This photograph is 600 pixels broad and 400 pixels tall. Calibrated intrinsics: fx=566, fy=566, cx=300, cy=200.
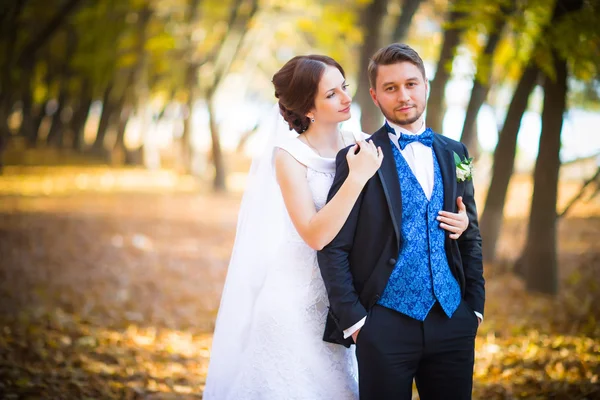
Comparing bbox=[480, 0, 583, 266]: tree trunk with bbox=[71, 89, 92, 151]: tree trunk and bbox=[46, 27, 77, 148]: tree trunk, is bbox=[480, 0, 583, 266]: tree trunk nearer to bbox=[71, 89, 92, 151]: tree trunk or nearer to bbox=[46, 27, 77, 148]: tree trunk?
bbox=[46, 27, 77, 148]: tree trunk

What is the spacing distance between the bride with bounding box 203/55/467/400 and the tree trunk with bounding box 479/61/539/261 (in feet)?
17.3

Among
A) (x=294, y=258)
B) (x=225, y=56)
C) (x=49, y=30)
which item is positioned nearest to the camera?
(x=294, y=258)

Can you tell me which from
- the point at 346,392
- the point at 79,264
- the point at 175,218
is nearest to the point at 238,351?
the point at 346,392

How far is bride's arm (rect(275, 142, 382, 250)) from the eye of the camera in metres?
2.73

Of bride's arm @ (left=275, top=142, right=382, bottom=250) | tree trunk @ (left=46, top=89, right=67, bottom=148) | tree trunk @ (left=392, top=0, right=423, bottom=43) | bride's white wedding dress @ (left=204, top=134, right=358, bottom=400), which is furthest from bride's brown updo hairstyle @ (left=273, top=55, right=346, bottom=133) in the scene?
tree trunk @ (left=46, top=89, right=67, bottom=148)

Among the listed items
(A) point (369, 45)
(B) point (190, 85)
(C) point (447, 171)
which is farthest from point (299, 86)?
(B) point (190, 85)

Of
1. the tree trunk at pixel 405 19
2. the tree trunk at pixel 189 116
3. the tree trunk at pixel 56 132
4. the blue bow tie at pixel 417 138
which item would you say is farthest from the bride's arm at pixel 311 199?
the tree trunk at pixel 56 132

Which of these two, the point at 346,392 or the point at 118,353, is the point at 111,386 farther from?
the point at 346,392

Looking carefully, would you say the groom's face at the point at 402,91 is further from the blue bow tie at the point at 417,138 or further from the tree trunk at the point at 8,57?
the tree trunk at the point at 8,57

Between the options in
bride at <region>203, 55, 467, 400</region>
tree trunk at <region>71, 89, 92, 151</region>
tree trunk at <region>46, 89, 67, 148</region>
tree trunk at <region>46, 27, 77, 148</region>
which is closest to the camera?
bride at <region>203, 55, 467, 400</region>

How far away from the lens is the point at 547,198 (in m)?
7.32

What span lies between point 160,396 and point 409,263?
2.96m

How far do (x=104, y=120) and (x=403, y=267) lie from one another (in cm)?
2902

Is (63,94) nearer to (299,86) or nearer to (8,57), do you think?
(8,57)
